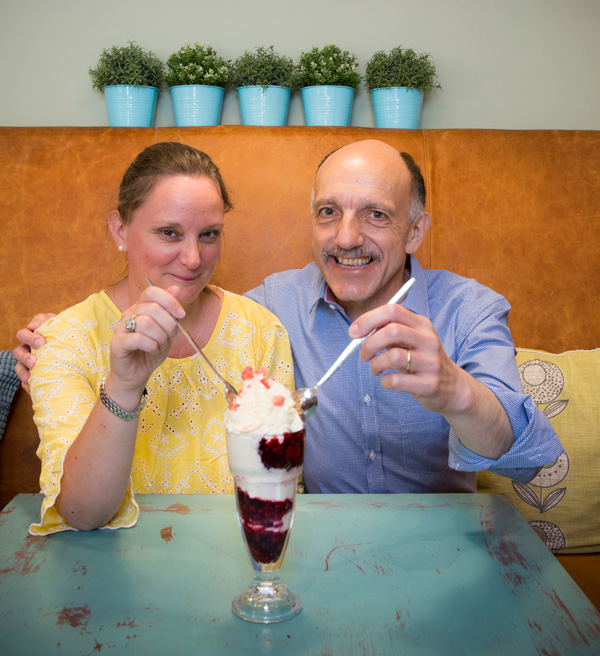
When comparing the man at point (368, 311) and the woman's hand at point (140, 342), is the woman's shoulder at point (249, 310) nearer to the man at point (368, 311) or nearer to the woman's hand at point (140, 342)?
the man at point (368, 311)

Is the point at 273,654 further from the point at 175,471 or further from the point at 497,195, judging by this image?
the point at 497,195

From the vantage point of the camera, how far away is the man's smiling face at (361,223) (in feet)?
5.56

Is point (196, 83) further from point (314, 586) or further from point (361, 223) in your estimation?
point (314, 586)

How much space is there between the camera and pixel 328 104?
2.49 metres

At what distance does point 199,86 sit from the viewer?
96.7 inches

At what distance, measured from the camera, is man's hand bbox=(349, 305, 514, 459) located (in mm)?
962

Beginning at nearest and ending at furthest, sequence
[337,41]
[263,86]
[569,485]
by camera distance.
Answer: [569,485] → [263,86] → [337,41]

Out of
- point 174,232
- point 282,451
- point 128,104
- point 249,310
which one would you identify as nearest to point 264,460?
point 282,451

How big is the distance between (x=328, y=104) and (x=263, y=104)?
0.81ft

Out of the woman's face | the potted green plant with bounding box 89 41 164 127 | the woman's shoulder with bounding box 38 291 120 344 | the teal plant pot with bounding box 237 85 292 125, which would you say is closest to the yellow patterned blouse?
the woman's shoulder with bounding box 38 291 120 344

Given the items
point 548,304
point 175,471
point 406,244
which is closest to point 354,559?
point 175,471

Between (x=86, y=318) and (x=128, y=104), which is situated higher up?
(x=128, y=104)

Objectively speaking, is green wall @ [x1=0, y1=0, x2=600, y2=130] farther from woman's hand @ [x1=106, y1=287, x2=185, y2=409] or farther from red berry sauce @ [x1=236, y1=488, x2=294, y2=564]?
red berry sauce @ [x1=236, y1=488, x2=294, y2=564]

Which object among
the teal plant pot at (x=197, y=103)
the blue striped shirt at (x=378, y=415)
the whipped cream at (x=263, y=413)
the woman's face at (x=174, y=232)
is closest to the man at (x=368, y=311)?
the blue striped shirt at (x=378, y=415)
